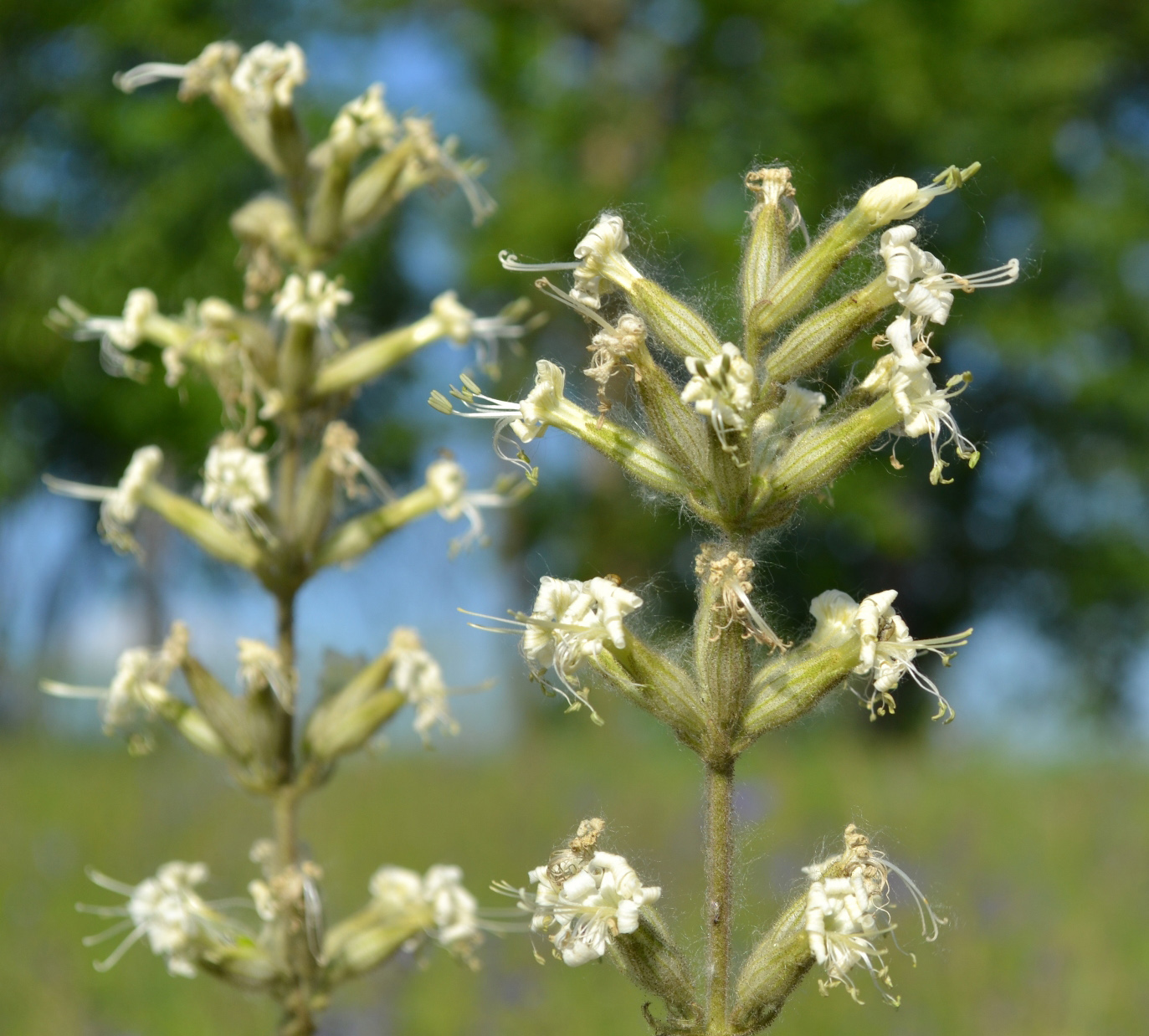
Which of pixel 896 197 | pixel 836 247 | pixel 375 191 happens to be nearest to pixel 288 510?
pixel 375 191

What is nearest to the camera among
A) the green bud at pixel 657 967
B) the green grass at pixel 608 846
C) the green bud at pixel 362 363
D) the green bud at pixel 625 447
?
the green bud at pixel 657 967

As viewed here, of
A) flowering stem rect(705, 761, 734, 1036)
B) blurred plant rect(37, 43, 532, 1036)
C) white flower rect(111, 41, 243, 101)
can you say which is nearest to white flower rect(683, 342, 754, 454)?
flowering stem rect(705, 761, 734, 1036)

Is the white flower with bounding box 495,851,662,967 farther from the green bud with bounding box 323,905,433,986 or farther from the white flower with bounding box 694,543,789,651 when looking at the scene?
the green bud with bounding box 323,905,433,986

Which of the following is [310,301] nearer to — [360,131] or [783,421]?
[360,131]

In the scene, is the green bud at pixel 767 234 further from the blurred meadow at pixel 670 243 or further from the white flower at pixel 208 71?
the blurred meadow at pixel 670 243

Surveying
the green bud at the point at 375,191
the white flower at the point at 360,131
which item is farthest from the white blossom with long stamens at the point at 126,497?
the white flower at the point at 360,131

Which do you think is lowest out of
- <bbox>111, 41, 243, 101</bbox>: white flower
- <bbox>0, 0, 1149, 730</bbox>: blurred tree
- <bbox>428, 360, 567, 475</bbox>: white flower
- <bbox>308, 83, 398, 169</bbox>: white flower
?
<bbox>428, 360, 567, 475</bbox>: white flower
